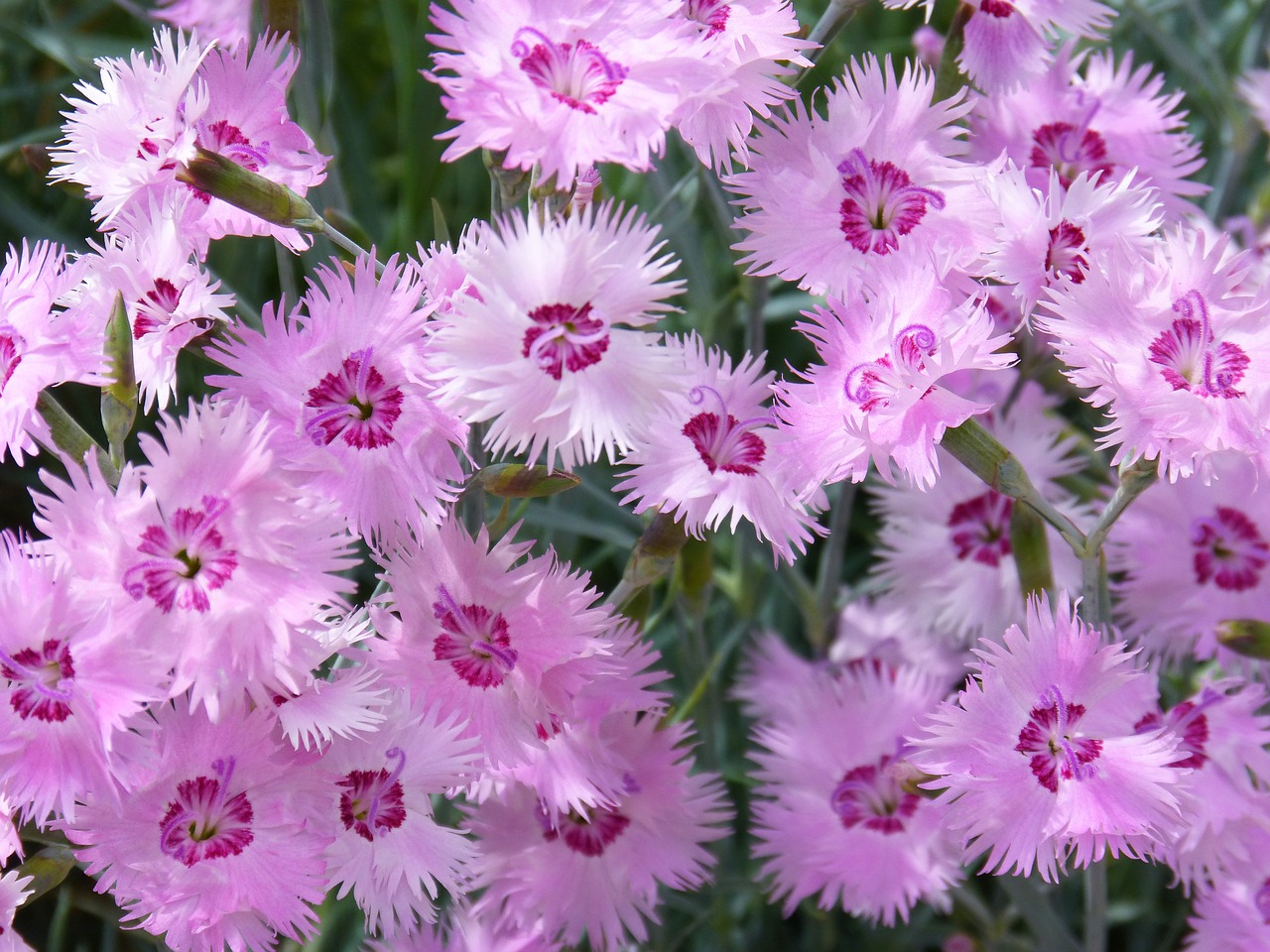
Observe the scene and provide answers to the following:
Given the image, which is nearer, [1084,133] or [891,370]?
[891,370]

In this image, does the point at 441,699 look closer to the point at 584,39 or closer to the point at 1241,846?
the point at 584,39

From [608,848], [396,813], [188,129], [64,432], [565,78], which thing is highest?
[565,78]

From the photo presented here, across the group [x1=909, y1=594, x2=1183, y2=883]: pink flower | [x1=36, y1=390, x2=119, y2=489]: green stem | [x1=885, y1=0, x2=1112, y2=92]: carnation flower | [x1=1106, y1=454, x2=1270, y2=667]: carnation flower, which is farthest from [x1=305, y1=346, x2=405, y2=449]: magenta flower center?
[x1=1106, y1=454, x2=1270, y2=667]: carnation flower

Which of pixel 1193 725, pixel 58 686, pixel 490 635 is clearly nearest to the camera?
pixel 58 686

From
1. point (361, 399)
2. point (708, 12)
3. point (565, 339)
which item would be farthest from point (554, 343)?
point (708, 12)

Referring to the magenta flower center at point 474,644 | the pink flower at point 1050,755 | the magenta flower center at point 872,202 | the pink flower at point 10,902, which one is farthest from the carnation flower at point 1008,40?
the pink flower at point 10,902

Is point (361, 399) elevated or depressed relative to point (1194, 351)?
depressed

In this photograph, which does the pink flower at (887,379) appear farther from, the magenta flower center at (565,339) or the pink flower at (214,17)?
the pink flower at (214,17)

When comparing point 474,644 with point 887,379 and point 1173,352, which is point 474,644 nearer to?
point 887,379
